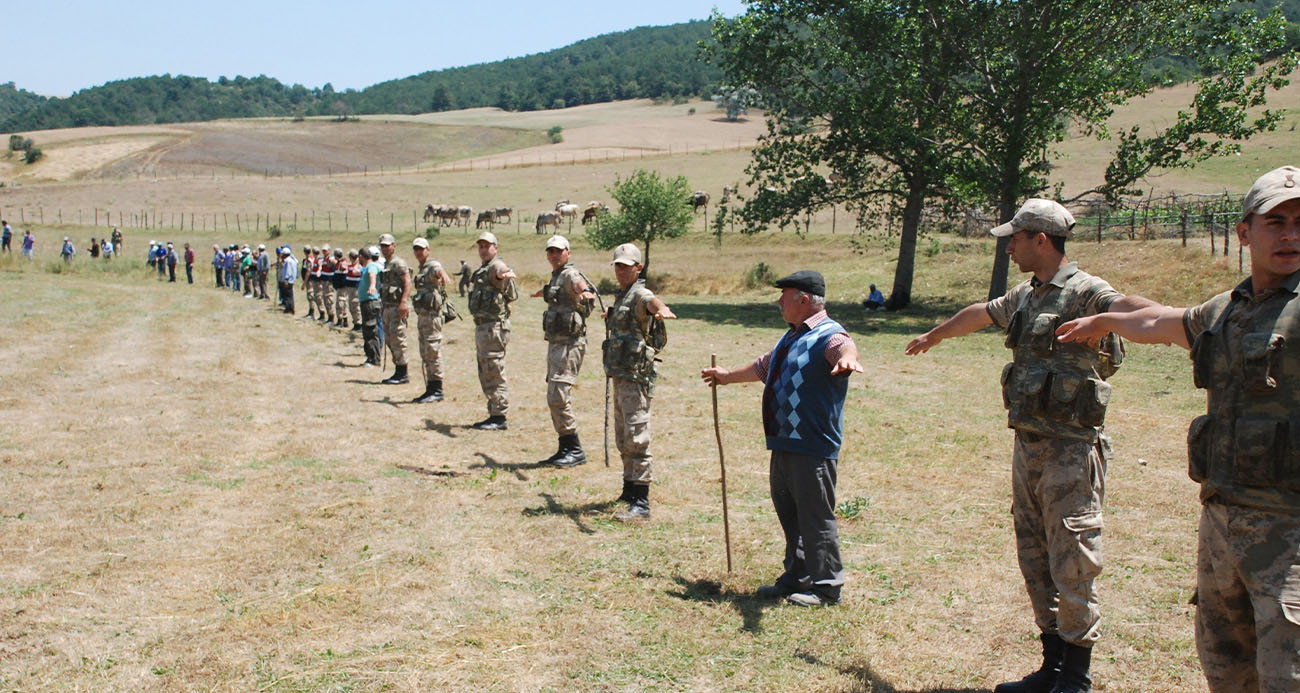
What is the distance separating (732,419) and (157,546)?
685cm

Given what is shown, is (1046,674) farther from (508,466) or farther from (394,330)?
(394,330)

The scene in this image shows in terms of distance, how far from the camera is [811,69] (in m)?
28.0

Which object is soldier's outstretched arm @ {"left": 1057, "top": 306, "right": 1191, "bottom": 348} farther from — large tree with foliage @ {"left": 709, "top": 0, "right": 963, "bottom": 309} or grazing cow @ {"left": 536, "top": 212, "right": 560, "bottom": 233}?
grazing cow @ {"left": 536, "top": 212, "right": 560, "bottom": 233}

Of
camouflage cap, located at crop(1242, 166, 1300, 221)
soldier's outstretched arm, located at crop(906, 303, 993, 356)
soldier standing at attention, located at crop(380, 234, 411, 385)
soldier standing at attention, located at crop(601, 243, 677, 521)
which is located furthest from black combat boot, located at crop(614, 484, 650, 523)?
soldier standing at attention, located at crop(380, 234, 411, 385)

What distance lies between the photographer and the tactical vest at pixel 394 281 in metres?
14.0

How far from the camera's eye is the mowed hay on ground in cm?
516

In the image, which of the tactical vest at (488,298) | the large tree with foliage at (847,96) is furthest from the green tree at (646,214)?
the tactical vest at (488,298)

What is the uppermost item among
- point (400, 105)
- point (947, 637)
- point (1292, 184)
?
point (400, 105)

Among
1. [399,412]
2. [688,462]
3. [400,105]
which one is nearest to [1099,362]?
[688,462]

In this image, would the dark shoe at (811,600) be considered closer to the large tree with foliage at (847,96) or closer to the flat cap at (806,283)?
the flat cap at (806,283)

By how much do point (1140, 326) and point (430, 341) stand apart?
10.8 metres

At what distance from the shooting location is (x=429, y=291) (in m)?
13.3

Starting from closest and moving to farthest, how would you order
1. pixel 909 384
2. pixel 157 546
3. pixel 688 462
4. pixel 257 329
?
pixel 157 546, pixel 688 462, pixel 909 384, pixel 257 329

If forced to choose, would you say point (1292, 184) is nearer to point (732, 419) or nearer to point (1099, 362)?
point (1099, 362)
